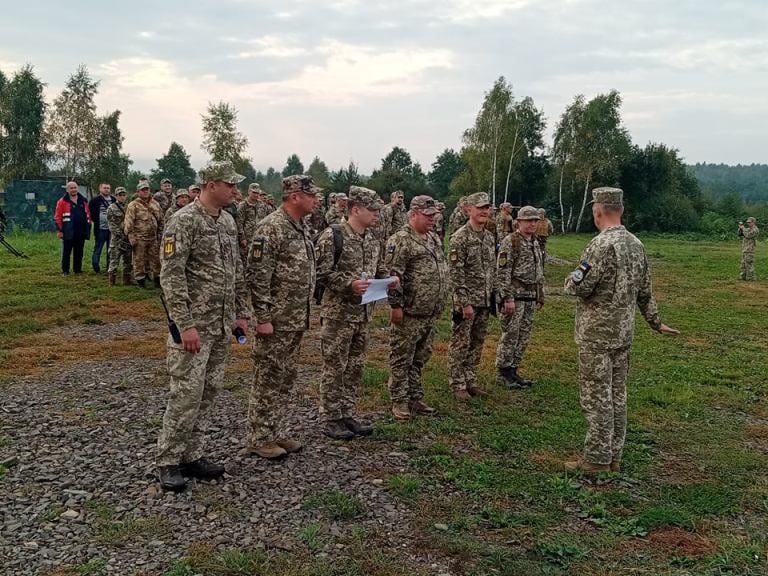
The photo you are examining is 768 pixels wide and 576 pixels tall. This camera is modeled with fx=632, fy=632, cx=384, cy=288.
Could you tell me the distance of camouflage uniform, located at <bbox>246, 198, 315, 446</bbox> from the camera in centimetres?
498

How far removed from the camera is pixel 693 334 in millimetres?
11422

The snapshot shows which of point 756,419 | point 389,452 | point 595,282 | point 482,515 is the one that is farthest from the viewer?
point 756,419

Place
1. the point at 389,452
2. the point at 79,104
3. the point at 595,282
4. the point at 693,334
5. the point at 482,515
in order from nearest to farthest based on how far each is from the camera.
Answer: the point at 482,515
the point at 595,282
the point at 389,452
the point at 693,334
the point at 79,104

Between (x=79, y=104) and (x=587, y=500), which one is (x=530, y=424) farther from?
(x=79, y=104)

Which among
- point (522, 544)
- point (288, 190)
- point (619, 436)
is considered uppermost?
point (288, 190)

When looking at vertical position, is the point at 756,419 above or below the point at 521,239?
below

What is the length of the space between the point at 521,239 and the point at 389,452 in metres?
3.41

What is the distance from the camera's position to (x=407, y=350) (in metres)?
6.35

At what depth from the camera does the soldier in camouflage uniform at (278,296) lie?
4988 millimetres

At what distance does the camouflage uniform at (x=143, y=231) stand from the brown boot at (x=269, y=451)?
8.72 metres

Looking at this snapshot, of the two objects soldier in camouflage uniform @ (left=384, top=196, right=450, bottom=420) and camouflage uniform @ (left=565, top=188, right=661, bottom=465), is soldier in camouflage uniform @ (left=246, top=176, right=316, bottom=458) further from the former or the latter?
camouflage uniform @ (left=565, top=188, right=661, bottom=465)

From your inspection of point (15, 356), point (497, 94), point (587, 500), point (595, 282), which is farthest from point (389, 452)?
point (497, 94)

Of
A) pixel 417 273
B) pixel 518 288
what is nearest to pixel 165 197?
pixel 518 288

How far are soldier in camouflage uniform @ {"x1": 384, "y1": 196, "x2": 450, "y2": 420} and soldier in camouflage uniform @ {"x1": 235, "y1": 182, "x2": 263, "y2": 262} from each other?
23.0 ft
